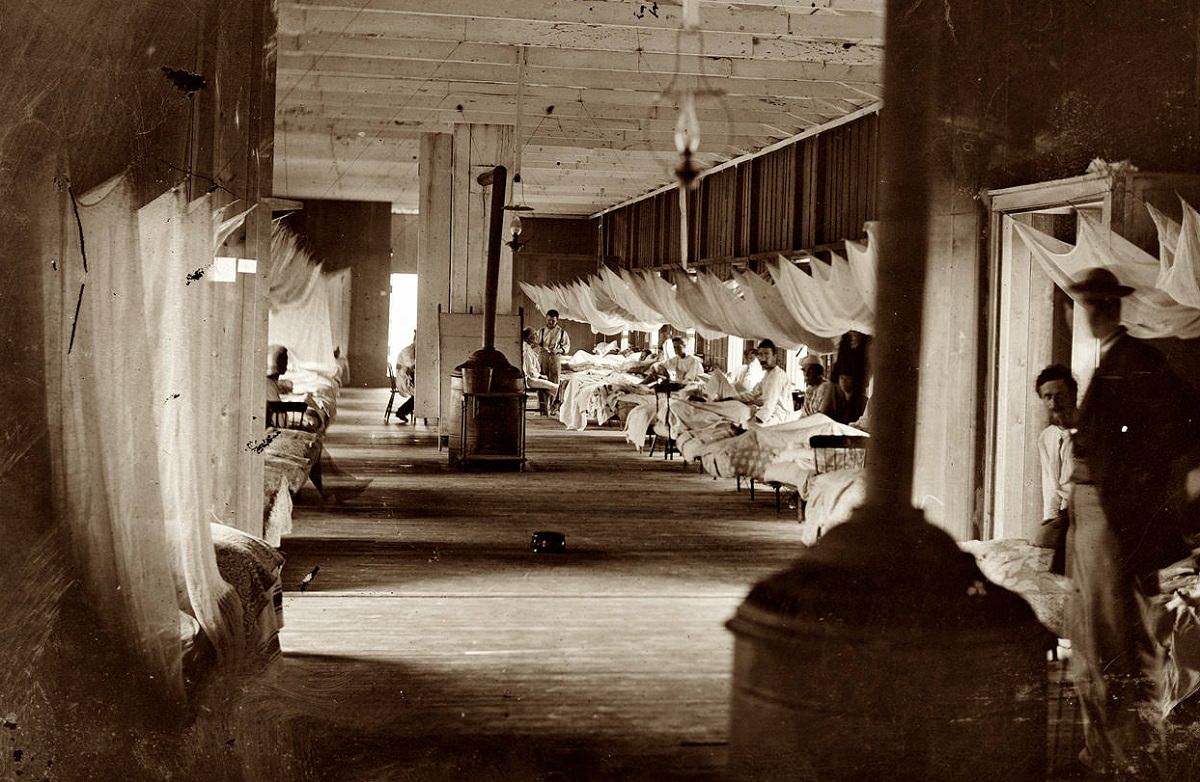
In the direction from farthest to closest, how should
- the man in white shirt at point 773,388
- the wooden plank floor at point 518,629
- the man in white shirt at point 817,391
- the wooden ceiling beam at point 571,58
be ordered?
the man in white shirt at point 773,388 < the man in white shirt at point 817,391 < the wooden ceiling beam at point 571,58 < the wooden plank floor at point 518,629

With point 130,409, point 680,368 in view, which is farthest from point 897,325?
point 680,368

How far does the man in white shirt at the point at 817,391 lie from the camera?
620 centimetres

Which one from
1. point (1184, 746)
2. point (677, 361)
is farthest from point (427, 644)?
point (677, 361)

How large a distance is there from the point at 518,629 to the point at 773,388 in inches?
190

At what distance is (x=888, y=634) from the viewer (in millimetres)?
2119

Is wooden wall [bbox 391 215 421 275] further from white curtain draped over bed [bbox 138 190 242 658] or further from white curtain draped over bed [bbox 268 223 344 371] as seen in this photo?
white curtain draped over bed [bbox 138 190 242 658]

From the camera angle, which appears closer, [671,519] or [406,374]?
[671,519]

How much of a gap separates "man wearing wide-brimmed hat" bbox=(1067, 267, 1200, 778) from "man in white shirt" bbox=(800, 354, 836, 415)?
11.0 ft

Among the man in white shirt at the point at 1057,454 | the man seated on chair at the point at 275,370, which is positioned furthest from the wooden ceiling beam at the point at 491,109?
the man in white shirt at the point at 1057,454

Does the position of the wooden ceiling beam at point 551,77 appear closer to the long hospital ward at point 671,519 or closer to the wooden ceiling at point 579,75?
the wooden ceiling at point 579,75

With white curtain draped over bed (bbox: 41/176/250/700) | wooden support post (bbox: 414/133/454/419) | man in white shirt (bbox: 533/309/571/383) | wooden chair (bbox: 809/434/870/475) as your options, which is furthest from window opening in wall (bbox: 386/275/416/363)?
white curtain draped over bed (bbox: 41/176/250/700)

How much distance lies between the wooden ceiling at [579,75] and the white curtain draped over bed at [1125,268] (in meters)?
1.53

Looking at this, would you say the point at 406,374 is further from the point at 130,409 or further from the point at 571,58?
the point at 130,409

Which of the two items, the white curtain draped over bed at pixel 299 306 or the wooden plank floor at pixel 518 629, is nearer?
the wooden plank floor at pixel 518 629
